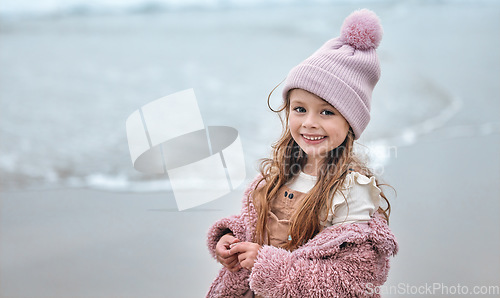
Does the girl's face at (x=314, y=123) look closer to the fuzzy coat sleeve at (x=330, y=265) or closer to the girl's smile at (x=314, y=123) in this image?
the girl's smile at (x=314, y=123)

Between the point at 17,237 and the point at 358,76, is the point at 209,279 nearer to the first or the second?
the point at 17,237

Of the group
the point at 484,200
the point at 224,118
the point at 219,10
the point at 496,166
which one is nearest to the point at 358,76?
the point at 484,200

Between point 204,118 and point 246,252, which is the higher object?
point 204,118

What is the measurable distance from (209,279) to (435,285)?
0.71 metres

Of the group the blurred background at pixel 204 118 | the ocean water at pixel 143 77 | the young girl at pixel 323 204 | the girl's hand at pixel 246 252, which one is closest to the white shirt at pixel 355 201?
the young girl at pixel 323 204

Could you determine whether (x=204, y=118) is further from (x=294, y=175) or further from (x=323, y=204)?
(x=323, y=204)

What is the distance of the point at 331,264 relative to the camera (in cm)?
80

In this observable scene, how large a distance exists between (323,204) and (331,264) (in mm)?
104

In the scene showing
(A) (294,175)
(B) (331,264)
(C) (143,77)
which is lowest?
(B) (331,264)

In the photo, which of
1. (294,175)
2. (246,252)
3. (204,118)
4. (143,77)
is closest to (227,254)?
(246,252)

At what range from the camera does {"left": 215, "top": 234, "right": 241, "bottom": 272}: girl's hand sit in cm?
90

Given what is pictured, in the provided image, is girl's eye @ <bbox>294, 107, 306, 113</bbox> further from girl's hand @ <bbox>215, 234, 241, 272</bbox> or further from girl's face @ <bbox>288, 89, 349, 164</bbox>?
girl's hand @ <bbox>215, 234, 241, 272</bbox>

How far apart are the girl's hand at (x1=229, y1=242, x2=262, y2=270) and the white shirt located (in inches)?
4.9

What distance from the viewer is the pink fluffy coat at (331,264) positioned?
30.9 inches
